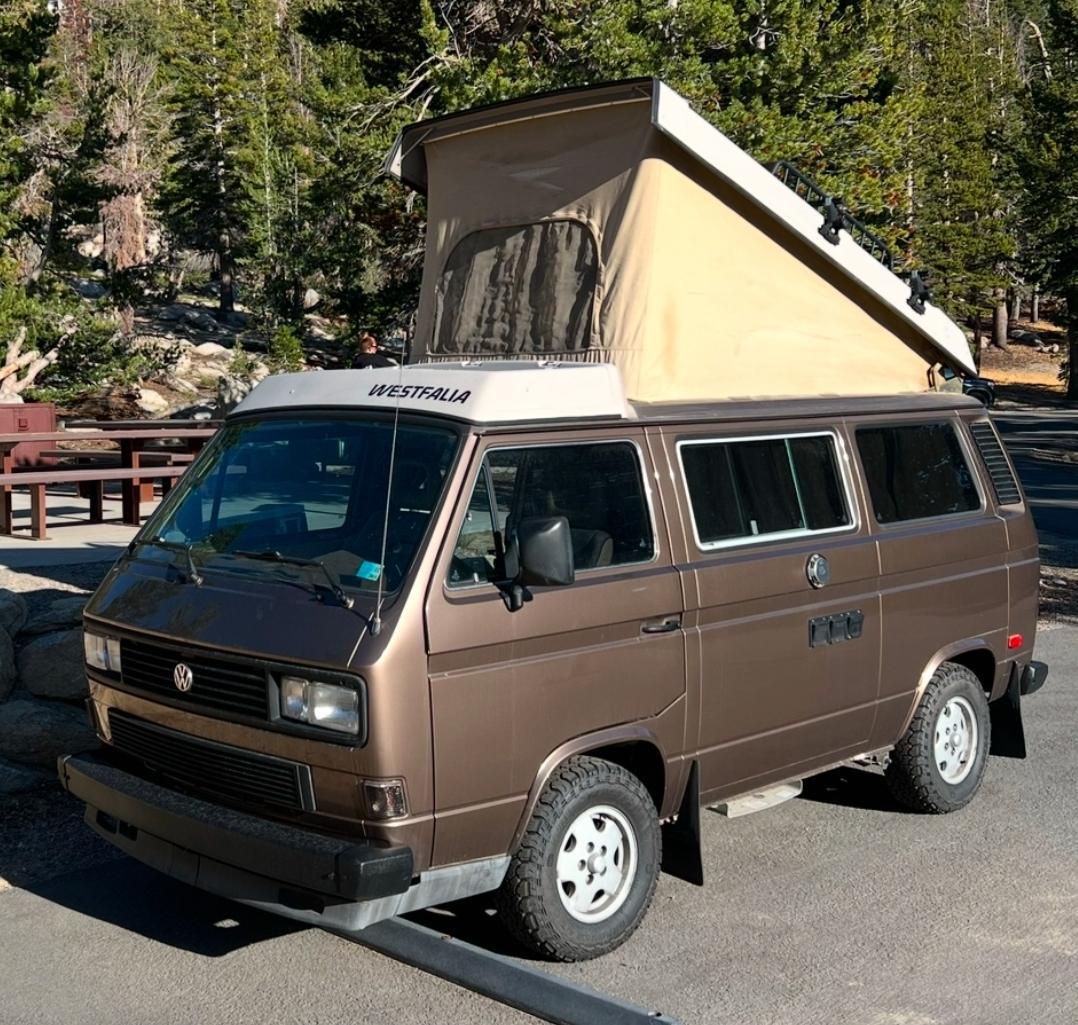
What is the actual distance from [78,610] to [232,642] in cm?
347

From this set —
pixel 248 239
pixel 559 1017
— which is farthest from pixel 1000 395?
pixel 559 1017

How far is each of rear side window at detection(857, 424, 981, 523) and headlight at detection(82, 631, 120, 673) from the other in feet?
11.0

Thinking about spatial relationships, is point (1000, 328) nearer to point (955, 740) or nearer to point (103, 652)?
point (955, 740)

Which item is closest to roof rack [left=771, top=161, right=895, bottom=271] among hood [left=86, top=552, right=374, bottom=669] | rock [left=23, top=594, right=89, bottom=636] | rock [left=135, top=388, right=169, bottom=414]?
hood [left=86, top=552, right=374, bottom=669]

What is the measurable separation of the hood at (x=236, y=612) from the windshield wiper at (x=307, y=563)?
0.04 metres

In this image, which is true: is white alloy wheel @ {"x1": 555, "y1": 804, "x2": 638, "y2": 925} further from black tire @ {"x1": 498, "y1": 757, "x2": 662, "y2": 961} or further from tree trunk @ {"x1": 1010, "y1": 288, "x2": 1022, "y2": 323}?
tree trunk @ {"x1": 1010, "y1": 288, "x2": 1022, "y2": 323}

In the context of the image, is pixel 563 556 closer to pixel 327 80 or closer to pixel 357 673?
pixel 357 673

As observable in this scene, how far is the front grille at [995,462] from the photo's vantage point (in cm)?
702

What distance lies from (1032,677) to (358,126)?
18.4m

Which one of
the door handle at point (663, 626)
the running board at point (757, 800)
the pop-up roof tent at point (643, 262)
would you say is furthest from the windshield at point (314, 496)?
the running board at point (757, 800)

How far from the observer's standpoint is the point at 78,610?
25.1ft

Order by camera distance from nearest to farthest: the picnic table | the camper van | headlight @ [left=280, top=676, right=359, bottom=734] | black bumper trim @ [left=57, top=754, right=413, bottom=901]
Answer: black bumper trim @ [left=57, top=754, right=413, bottom=901] → headlight @ [left=280, top=676, right=359, bottom=734] → the camper van → the picnic table

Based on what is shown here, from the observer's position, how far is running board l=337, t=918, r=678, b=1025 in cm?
439

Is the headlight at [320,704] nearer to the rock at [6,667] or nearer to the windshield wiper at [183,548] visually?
the windshield wiper at [183,548]
